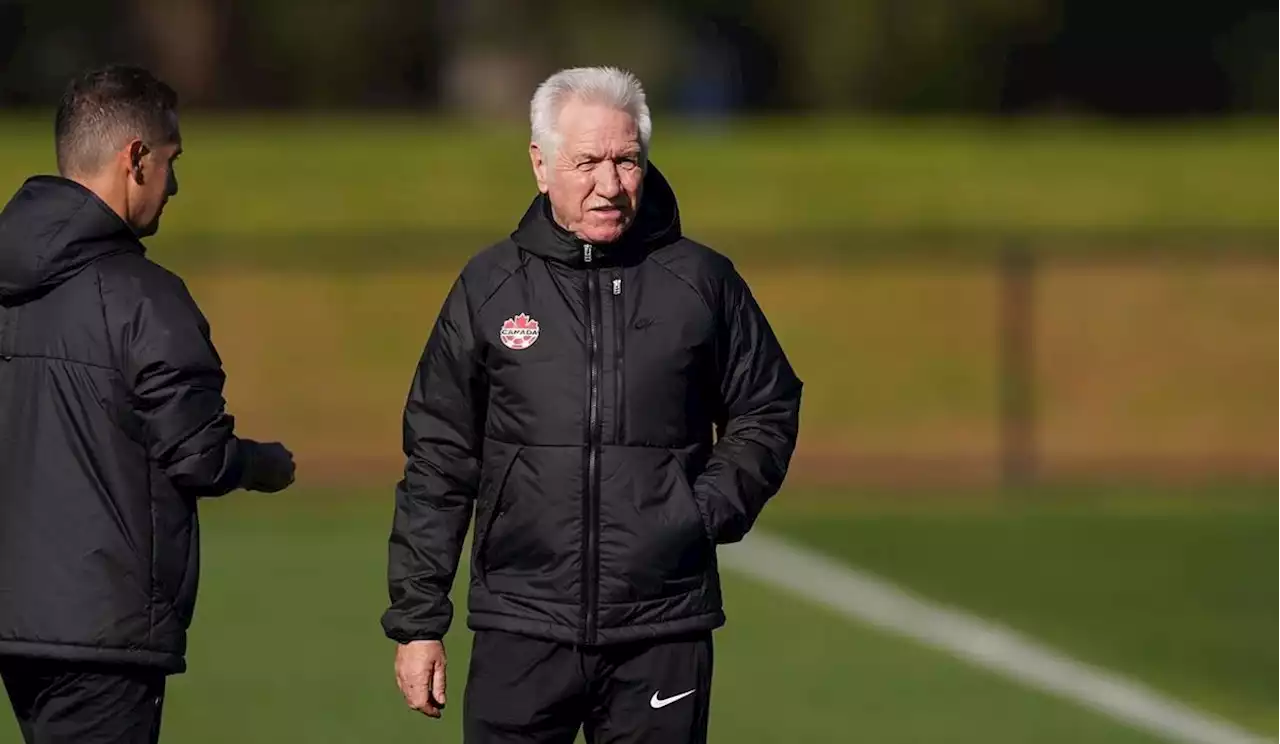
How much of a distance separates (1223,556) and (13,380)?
416 inches

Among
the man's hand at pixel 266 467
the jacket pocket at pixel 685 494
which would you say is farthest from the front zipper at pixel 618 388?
the man's hand at pixel 266 467

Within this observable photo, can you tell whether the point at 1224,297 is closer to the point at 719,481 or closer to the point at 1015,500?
the point at 1015,500

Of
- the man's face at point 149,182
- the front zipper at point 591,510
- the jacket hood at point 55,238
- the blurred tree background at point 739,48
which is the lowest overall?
the front zipper at point 591,510

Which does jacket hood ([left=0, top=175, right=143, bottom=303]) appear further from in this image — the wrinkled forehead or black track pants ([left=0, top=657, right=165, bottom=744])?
the wrinkled forehead

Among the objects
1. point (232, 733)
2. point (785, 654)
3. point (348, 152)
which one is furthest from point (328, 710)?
point (348, 152)

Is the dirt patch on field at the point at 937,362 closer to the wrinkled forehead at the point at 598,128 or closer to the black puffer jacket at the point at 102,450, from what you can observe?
the black puffer jacket at the point at 102,450

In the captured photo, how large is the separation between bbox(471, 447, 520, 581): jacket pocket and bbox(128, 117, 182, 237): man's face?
0.89 metres

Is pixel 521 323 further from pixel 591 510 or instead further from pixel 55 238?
pixel 55 238

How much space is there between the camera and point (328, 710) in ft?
32.2

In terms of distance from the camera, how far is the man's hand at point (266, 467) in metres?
5.53

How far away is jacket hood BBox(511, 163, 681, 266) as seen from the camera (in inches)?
214

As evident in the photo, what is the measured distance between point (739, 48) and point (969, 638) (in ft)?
59.0

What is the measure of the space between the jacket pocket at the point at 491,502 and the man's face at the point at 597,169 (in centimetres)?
51

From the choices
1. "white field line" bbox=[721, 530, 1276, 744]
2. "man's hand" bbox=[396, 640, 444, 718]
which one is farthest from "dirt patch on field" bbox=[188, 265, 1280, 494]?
"man's hand" bbox=[396, 640, 444, 718]
